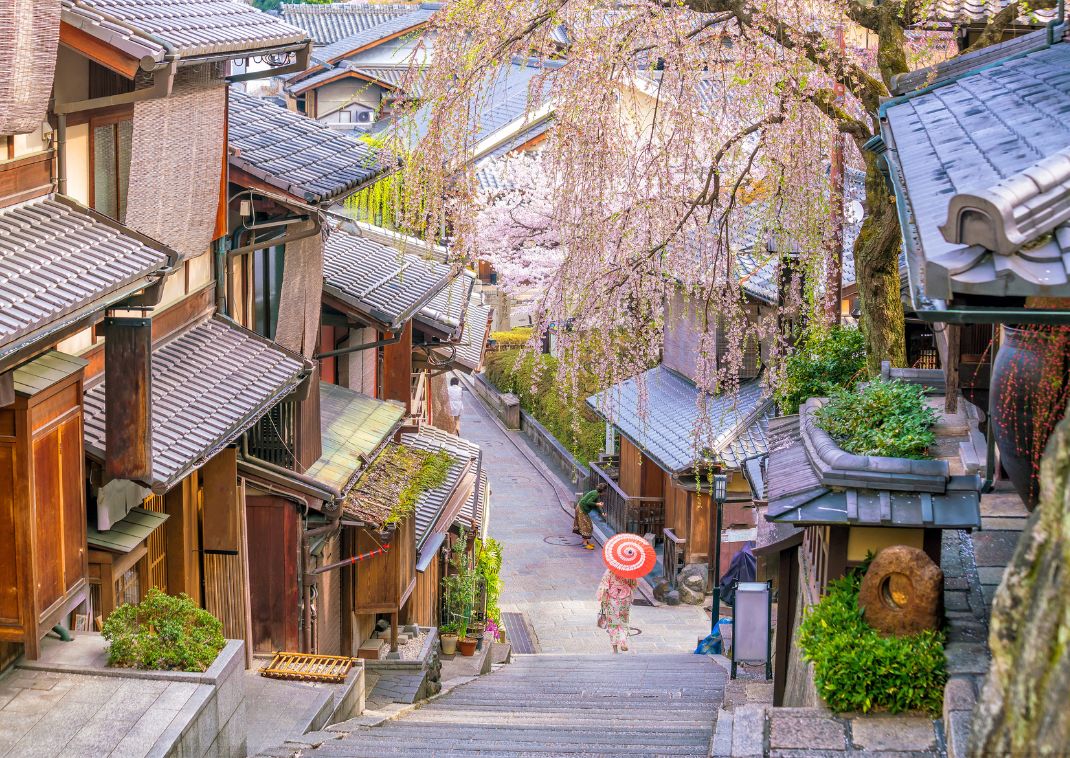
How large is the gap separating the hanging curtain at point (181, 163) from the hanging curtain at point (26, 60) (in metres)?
1.93

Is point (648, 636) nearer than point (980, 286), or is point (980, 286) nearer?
point (980, 286)

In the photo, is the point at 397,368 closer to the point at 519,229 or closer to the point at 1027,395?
the point at 1027,395

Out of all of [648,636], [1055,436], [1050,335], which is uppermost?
[1055,436]

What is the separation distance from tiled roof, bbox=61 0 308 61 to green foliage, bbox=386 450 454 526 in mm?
6259

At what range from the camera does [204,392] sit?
11484 mm

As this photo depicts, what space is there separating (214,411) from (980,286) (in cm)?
804

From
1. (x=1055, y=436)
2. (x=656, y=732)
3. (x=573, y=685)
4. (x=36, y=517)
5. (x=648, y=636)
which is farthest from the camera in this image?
(x=648, y=636)

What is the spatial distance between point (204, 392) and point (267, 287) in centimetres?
431

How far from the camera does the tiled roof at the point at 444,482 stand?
18828 mm

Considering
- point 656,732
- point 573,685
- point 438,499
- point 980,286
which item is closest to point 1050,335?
point 980,286

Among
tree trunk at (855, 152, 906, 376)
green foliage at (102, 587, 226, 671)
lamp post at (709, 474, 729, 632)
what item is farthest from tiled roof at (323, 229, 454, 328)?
green foliage at (102, 587, 226, 671)

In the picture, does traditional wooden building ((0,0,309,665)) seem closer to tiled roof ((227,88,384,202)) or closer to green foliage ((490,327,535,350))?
tiled roof ((227,88,384,202))

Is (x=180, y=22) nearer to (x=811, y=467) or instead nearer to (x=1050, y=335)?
(x=811, y=467)

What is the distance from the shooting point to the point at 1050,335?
293 inches
